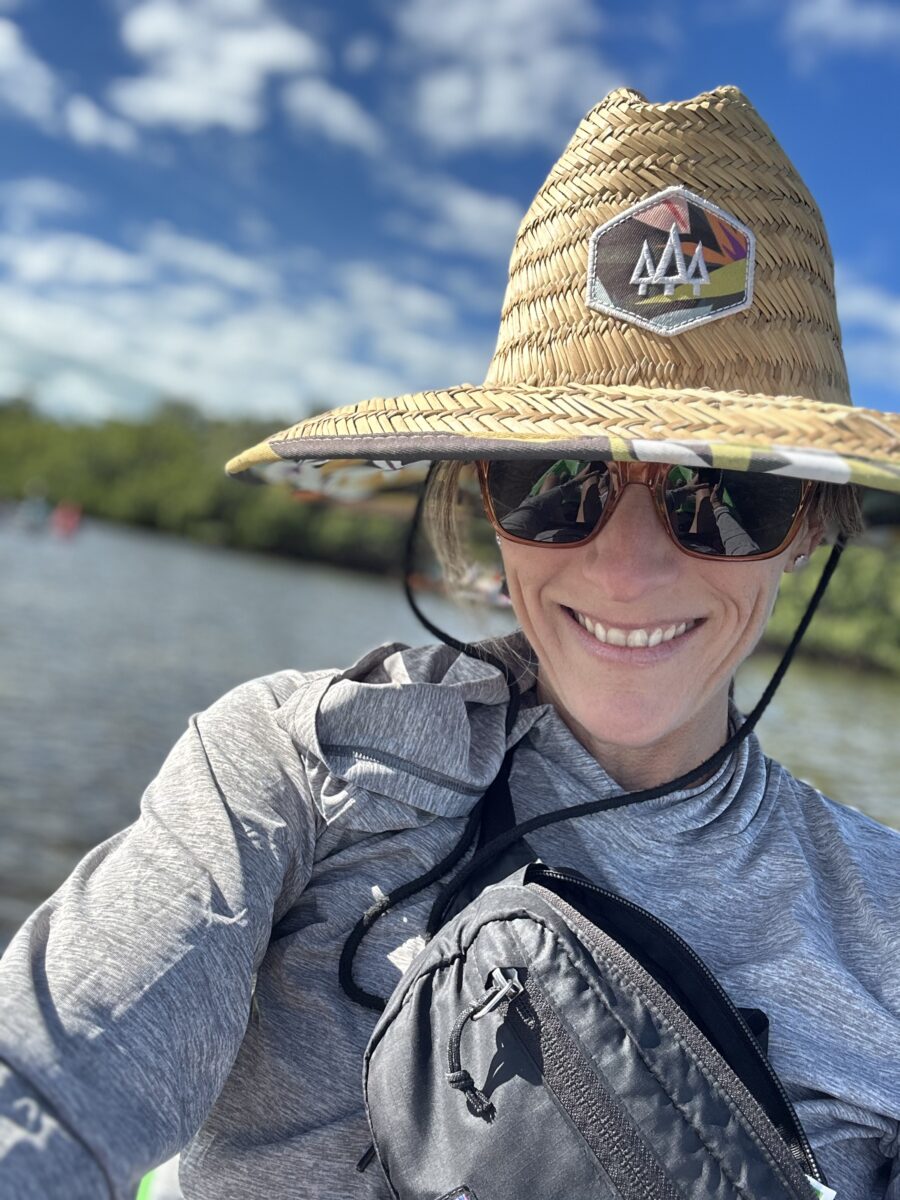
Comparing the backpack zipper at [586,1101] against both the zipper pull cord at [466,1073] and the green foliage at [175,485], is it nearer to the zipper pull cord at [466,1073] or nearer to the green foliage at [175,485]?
the zipper pull cord at [466,1073]

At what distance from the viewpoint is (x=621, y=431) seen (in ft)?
3.44

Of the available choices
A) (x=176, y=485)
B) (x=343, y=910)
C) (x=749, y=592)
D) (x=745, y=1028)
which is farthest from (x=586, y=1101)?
(x=176, y=485)

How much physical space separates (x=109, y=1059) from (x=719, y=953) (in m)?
0.79

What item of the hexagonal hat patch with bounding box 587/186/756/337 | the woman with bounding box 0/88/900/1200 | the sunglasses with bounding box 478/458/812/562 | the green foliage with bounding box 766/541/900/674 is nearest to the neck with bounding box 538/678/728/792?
the woman with bounding box 0/88/900/1200

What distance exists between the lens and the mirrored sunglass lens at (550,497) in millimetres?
1277

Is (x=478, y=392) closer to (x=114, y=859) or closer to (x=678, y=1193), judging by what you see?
(x=114, y=859)

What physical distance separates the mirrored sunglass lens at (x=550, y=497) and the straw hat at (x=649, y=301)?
108 mm

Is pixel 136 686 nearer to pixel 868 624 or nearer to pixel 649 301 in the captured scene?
pixel 649 301

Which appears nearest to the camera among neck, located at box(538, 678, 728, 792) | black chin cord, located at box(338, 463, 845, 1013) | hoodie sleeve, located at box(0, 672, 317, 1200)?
hoodie sleeve, located at box(0, 672, 317, 1200)

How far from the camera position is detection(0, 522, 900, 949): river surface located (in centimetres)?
760

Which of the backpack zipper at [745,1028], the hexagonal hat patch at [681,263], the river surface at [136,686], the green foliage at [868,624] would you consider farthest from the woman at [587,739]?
the green foliage at [868,624]

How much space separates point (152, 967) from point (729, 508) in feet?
2.80

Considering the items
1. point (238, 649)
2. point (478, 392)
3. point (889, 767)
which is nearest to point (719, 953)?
point (478, 392)

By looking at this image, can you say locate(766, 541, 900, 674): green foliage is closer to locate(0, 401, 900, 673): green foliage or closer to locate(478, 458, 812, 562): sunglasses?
locate(0, 401, 900, 673): green foliage
